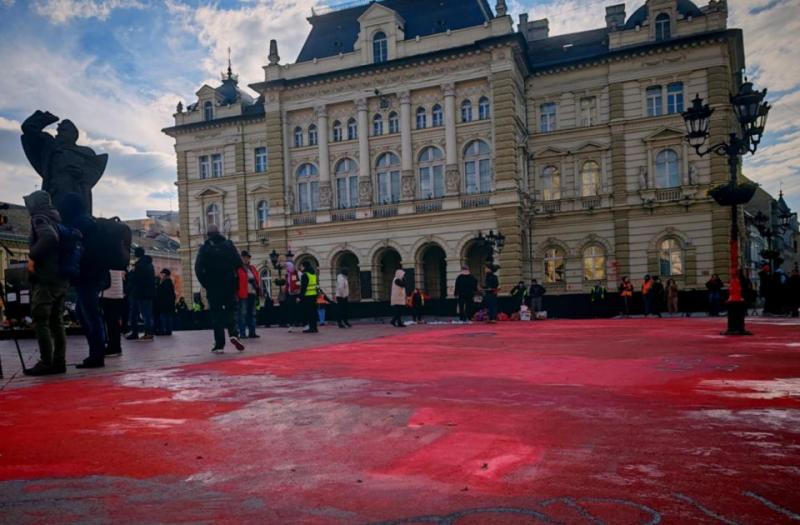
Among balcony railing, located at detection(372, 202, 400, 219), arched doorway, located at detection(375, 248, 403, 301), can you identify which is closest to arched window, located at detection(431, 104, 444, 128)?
balcony railing, located at detection(372, 202, 400, 219)

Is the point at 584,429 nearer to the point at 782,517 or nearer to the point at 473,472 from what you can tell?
the point at 473,472

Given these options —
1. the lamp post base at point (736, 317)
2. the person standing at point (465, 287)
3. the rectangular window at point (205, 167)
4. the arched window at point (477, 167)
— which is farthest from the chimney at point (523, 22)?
the lamp post base at point (736, 317)

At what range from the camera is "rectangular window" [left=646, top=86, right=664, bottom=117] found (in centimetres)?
3491

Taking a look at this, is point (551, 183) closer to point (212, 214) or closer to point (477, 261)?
point (477, 261)

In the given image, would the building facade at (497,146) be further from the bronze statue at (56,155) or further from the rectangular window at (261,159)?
the bronze statue at (56,155)

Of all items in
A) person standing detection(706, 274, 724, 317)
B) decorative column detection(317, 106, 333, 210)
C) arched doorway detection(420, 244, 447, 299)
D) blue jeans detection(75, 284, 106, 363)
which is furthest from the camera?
arched doorway detection(420, 244, 447, 299)

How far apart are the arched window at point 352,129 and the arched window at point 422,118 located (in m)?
4.19

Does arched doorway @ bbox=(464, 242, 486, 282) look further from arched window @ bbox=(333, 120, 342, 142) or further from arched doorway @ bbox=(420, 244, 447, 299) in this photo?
arched window @ bbox=(333, 120, 342, 142)

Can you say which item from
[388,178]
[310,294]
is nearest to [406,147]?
[388,178]

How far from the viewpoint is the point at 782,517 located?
99.4 inches

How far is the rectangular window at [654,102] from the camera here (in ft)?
115

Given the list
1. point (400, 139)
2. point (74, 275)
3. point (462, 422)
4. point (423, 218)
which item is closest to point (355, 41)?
point (400, 139)

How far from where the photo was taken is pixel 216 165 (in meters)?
46.0

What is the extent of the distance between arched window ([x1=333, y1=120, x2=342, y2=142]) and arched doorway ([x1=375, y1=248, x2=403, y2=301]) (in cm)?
792
